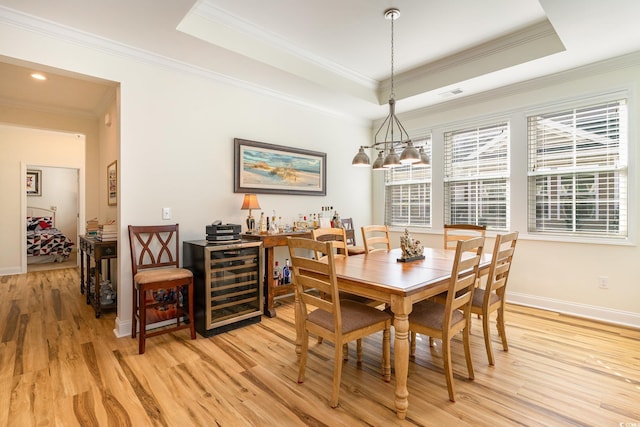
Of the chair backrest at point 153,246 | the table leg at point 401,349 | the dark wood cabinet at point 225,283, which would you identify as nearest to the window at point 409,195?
the dark wood cabinet at point 225,283

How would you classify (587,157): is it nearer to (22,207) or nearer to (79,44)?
(79,44)

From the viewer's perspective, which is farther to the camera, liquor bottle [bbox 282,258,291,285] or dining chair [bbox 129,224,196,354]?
liquor bottle [bbox 282,258,291,285]

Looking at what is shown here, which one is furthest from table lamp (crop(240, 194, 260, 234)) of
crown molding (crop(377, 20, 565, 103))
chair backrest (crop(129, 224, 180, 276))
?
crown molding (crop(377, 20, 565, 103))

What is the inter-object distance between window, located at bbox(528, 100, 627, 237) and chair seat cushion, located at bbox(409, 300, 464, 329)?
7.94 feet

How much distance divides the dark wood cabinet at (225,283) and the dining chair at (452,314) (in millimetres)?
1743

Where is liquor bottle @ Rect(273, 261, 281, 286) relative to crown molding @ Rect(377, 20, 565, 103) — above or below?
below

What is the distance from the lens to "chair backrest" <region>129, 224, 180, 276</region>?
2.95 meters

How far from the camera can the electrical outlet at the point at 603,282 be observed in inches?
131

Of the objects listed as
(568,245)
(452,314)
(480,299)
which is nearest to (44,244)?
(452,314)

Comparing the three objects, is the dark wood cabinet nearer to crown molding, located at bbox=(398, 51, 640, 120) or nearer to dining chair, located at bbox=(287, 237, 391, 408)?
dining chair, located at bbox=(287, 237, 391, 408)

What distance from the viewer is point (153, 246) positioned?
10.4 ft

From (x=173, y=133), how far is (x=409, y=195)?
3515mm

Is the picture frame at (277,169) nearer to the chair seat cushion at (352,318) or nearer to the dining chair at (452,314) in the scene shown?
the chair seat cushion at (352,318)

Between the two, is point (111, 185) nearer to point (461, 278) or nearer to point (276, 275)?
point (276, 275)
